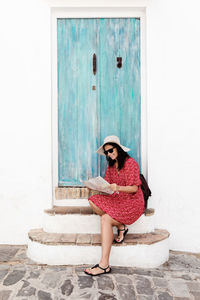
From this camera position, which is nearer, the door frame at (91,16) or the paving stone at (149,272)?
the paving stone at (149,272)

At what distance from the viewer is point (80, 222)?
11.5ft

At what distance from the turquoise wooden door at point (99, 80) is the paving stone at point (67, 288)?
1.84 m

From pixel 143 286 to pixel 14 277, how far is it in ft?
4.54

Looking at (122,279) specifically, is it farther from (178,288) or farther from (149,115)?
(149,115)

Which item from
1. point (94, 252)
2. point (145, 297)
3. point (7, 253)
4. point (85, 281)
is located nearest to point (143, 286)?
point (145, 297)

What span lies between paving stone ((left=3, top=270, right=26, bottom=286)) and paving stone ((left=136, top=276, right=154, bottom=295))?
1.26 metres

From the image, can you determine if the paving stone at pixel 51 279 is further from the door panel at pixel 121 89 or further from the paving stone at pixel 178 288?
the door panel at pixel 121 89

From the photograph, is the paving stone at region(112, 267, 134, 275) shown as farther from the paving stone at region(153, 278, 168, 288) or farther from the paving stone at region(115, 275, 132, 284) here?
the paving stone at region(153, 278, 168, 288)

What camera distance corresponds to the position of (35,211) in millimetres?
3736

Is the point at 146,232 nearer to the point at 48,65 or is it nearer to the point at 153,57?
A: the point at 153,57

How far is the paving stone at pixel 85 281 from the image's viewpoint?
2.70 meters

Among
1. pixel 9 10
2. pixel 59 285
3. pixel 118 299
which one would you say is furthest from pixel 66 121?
pixel 118 299

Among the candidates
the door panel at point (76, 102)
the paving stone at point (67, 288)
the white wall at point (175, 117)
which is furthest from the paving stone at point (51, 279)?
the white wall at point (175, 117)

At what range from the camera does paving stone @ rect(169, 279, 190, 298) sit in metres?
2.58
